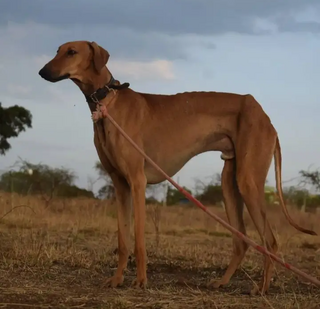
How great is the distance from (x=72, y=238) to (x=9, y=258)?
10.0 ft

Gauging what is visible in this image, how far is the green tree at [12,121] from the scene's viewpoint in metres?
36.1

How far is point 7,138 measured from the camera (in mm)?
36219

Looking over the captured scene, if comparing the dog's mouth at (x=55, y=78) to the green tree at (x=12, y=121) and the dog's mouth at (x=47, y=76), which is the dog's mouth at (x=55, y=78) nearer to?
the dog's mouth at (x=47, y=76)

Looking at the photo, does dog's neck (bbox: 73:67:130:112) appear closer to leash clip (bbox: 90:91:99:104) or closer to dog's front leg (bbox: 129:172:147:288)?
leash clip (bbox: 90:91:99:104)

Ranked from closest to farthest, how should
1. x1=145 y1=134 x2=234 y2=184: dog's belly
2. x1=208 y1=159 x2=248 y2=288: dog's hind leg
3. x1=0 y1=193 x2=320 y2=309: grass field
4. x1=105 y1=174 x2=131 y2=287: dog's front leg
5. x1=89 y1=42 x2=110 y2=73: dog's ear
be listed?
x1=0 y1=193 x2=320 y2=309: grass field
x1=105 y1=174 x2=131 y2=287: dog's front leg
x1=89 y1=42 x2=110 y2=73: dog's ear
x1=145 y1=134 x2=234 y2=184: dog's belly
x1=208 y1=159 x2=248 y2=288: dog's hind leg

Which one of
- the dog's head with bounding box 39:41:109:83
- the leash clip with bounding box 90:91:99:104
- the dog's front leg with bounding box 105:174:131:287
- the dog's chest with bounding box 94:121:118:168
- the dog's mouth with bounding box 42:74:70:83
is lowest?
the dog's front leg with bounding box 105:174:131:287

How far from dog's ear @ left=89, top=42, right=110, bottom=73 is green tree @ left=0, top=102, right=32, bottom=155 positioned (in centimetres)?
2958

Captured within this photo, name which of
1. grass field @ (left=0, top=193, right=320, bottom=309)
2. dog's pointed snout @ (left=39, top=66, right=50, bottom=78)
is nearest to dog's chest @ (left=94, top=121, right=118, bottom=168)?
dog's pointed snout @ (left=39, top=66, right=50, bottom=78)

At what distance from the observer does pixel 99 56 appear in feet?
23.0

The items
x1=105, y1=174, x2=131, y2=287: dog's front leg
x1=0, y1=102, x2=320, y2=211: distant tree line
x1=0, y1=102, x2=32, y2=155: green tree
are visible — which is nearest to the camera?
x1=105, y1=174, x2=131, y2=287: dog's front leg

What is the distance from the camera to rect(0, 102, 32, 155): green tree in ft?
118

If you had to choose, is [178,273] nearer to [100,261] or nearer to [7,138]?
[100,261]

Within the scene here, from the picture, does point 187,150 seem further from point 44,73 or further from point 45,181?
point 45,181

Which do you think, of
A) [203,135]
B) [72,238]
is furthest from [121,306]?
[72,238]
